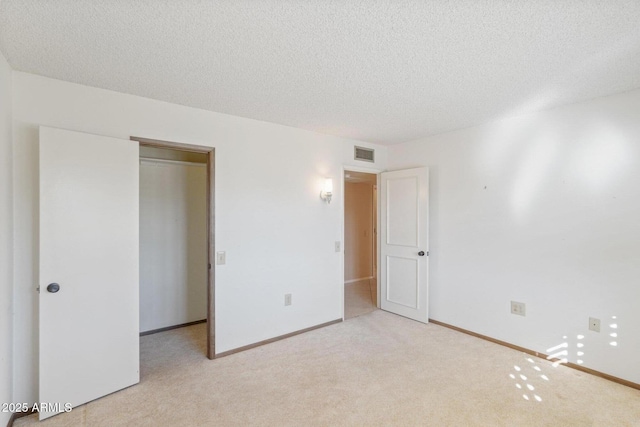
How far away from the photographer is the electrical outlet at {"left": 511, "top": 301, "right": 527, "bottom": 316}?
3053 millimetres

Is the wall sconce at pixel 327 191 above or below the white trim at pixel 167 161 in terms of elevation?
below

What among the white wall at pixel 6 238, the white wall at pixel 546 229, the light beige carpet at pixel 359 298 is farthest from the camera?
the light beige carpet at pixel 359 298

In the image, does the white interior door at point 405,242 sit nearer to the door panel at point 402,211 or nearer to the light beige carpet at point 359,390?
the door panel at point 402,211

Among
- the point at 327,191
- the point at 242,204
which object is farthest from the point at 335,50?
the point at 327,191

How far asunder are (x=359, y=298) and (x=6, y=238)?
14.3 feet

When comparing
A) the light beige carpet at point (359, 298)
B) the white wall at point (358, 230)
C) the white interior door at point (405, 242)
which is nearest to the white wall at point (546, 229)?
the white interior door at point (405, 242)

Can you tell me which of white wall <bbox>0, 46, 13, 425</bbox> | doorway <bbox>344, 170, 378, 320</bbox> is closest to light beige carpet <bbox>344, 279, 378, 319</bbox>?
doorway <bbox>344, 170, 378, 320</bbox>

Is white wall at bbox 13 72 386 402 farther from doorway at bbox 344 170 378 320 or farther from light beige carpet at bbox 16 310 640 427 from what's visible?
doorway at bbox 344 170 378 320

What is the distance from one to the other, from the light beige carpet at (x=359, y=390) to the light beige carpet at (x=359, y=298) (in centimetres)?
106

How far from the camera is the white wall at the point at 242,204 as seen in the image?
212 cm

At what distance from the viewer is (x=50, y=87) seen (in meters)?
2.21

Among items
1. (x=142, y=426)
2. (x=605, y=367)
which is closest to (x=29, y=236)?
(x=142, y=426)

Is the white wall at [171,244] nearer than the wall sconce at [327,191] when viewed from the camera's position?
Yes

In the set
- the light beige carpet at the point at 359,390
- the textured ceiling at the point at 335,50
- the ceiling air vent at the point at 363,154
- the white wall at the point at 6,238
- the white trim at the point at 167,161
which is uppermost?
the textured ceiling at the point at 335,50
